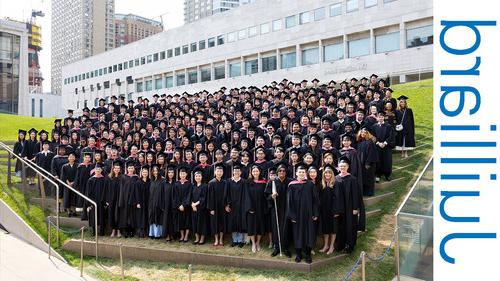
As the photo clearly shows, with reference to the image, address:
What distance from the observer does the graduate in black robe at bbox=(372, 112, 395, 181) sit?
9.47m

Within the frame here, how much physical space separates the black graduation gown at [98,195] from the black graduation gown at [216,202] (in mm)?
2449

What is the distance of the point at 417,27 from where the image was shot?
2567 cm

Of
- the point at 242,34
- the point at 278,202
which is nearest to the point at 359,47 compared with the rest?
the point at 242,34

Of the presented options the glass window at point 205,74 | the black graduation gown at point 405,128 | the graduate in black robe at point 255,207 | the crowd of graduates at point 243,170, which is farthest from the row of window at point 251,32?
the graduate in black robe at point 255,207

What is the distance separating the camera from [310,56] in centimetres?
3166

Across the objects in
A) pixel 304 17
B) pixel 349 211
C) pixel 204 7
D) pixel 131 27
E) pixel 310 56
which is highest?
pixel 204 7

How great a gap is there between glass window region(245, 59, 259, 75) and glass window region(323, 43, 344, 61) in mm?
6648

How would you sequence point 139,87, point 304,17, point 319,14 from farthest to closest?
point 139,87 → point 304,17 → point 319,14

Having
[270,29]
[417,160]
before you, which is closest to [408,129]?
[417,160]

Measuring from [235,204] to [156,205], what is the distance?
1.68m

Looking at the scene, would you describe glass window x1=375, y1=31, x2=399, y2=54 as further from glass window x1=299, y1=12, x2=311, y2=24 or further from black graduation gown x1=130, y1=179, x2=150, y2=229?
black graduation gown x1=130, y1=179, x2=150, y2=229

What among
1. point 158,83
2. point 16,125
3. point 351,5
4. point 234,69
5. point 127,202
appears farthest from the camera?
point 158,83

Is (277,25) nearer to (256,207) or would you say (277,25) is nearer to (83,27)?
(256,207)

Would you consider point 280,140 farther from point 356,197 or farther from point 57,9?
point 57,9
